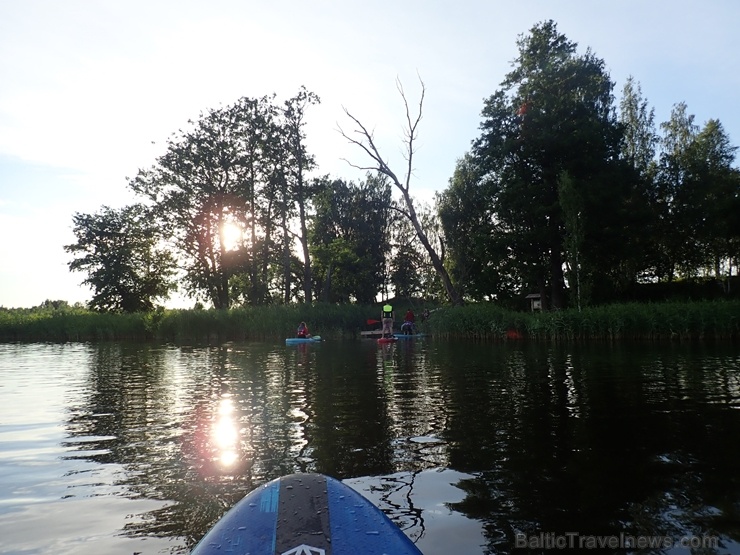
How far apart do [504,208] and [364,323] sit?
12372 millimetres

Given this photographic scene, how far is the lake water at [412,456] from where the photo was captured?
4.09 m

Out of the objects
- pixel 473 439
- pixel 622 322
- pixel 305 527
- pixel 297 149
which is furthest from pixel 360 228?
pixel 305 527

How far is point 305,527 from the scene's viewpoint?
10.0 feet

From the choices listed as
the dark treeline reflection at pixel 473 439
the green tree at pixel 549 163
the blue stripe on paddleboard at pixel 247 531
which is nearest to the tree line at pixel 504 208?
the green tree at pixel 549 163

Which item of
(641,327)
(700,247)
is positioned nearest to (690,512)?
(641,327)

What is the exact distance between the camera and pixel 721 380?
1119 cm

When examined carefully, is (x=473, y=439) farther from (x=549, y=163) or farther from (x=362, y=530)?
(x=549, y=163)

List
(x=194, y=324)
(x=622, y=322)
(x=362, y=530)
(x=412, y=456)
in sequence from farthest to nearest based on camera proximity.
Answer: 1. (x=194, y=324)
2. (x=622, y=322)
3. (x=412, y=456)
4. (x=362, y=530)

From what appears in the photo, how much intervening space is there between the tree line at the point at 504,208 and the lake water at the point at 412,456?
2384 cm

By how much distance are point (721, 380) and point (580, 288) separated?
21.0 meters

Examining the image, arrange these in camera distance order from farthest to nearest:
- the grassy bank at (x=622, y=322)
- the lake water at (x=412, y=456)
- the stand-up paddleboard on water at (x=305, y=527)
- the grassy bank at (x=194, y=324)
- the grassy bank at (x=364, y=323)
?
the grassy bank at (x=194, y=324)
the grassy bank at (x=364, y=323)
the grassy bank at (x=622, y=322)
the lake water at (x=412, y=456)
the stand-up paddleboard on water at (x=305, y=527)

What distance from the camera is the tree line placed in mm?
36844

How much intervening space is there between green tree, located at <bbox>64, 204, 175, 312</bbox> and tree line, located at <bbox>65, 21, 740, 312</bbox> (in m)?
0.13

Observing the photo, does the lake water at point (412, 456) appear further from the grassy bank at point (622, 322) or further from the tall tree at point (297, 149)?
the tall tree at point (297, 149)
